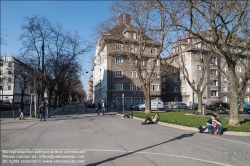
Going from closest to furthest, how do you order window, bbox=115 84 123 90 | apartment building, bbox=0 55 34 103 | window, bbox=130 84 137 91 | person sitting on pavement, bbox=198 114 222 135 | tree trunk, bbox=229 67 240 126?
1. person sitting on pavement, bbox=198 114 222 135
2. tree trunk, bbox=229 67 240 126
3. apartment building, bbox=0 55 34 103
4. window, bbox=115 84 123 90
5. window, bbox=130 84 137 91

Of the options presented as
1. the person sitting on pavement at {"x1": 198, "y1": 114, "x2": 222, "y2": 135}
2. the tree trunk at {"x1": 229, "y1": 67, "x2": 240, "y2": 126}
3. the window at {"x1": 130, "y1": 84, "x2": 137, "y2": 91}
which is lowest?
the person sitting on pavement at {"x1": 198, "y1": 114, "x2": 222, "y2": 135}

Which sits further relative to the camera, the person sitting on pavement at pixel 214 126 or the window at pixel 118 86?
the window at pixel 118 86

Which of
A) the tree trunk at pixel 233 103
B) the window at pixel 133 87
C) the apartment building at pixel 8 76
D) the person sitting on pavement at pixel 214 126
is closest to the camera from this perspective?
the person sitting on pavement at pixel 214 126

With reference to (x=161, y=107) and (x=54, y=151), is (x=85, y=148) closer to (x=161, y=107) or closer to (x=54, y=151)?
(x=54, y=151)

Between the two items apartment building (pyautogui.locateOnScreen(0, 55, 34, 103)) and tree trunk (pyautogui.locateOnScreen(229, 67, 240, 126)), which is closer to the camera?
tree trunk (pyautogui.locateOnScreen(229, 67, 240, 126))

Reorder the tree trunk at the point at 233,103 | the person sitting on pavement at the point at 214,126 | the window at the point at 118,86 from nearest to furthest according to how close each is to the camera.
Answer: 1. the person sitting on pavement at the point at 214,126
2. the tree trunk at the point at 233,103
3. the window at the point at 118,86

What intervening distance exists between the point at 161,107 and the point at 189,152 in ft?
120

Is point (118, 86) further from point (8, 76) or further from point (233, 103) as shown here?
point (233, 103)

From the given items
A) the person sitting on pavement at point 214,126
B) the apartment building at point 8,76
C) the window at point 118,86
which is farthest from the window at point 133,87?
the person sitting on pavement at point 214,126

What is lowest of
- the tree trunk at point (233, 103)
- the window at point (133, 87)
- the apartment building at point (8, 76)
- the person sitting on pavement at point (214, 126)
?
the person sitting on pavement at point (214, 126)

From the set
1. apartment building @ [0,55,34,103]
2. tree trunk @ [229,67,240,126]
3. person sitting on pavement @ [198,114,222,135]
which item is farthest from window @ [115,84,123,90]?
person sitting on pavement @ [198,114,222,135]

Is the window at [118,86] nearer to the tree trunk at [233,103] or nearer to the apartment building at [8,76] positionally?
the apartment building at [8,76]

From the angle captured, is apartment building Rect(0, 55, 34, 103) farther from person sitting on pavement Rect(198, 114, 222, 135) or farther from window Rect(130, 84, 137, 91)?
person sitting on pavement Rect(198, 114, 222, 135)

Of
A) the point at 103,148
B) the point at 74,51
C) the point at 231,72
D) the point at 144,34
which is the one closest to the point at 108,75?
the point at 74,51
